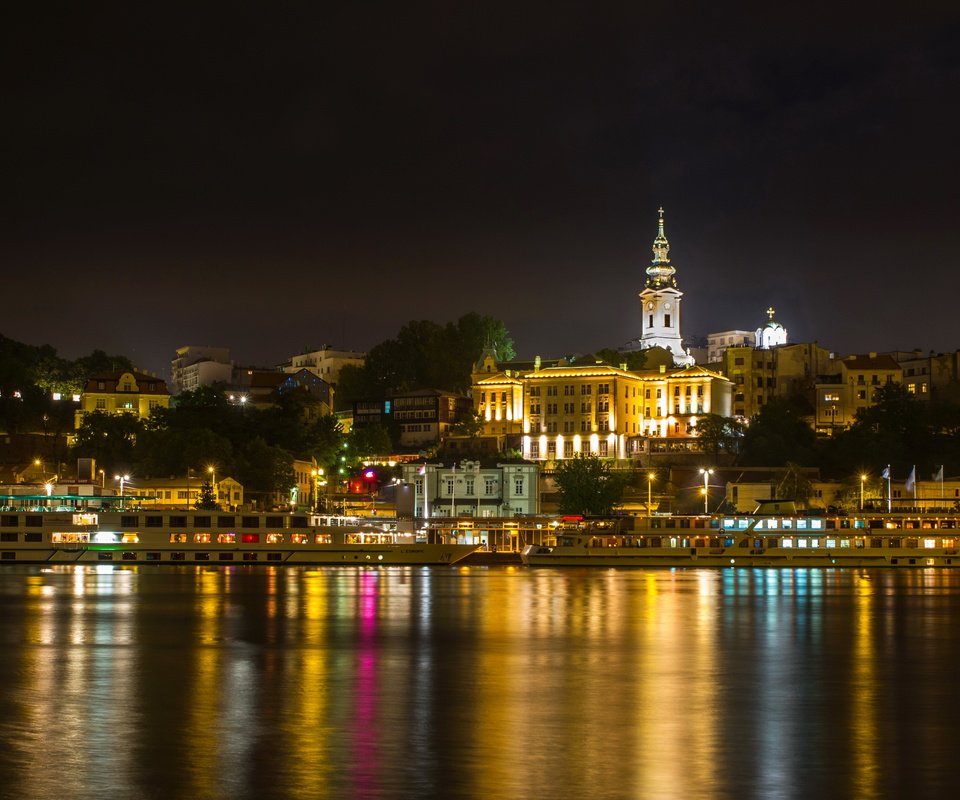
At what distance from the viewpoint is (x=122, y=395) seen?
4988 inches

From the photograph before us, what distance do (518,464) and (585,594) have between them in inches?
2199

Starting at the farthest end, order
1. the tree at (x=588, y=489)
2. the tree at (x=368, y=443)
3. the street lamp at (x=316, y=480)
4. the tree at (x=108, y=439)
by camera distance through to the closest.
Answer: the tree at (x=368, y=443)
the street lamp at (x=316, y=480)
the tree at (x=108, y=439)
the tree at (x=588, y=489)

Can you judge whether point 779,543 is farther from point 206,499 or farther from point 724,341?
point 724,341

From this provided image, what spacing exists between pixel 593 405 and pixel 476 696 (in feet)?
356

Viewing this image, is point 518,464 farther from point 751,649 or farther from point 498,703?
point 498,703

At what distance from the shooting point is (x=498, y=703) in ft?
92.7

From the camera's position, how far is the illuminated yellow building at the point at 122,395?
125562mm

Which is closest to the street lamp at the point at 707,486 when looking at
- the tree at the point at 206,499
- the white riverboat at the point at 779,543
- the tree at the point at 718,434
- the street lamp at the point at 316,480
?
the tree at the point at 718,434

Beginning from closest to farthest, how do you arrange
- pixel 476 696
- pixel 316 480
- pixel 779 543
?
pixel 476 696 < pixel 779 543 < pixel 316 480

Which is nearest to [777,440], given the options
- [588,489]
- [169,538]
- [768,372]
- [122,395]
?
[588,489]

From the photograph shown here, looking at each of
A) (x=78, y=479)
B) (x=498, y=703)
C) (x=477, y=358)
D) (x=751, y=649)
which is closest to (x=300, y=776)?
(x=498, y=703)

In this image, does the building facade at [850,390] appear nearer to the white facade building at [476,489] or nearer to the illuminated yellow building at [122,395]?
the white facade building at [476,489]

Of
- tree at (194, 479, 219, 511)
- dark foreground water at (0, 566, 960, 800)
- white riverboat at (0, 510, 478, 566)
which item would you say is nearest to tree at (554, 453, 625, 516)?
tree at (194, 479, 219, 511)

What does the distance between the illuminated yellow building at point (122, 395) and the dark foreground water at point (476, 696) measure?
72.0 meters
